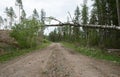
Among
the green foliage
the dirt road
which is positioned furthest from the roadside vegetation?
the dirt road

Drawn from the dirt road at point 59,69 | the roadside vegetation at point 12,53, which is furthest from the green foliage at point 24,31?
the dirt road at point 59,69

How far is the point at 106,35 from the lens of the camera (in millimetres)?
38844

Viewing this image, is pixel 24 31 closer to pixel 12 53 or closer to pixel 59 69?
pixel 12 53

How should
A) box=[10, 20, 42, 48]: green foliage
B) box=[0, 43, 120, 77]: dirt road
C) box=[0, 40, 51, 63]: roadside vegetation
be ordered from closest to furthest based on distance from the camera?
1. box=[0, 43, 120, 77]: dirt road
2. box=[0, 40, 51, 63]: roadside vegetation
3. box=[10, 20, 42, 48]: green foliage

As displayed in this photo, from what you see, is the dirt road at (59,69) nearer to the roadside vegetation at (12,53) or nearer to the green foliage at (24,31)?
the roadside vegetation at (12,53)

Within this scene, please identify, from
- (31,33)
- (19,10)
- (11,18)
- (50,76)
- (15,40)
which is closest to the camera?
(50,76)

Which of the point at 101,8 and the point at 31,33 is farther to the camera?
the point at 31,33

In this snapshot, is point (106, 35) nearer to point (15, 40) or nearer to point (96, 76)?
point (15, 40)

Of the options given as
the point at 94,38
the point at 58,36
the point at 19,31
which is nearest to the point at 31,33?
the point at 19,31

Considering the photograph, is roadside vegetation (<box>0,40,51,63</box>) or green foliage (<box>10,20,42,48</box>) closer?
roadside vegetation (<box>0,40,51,63</box>)

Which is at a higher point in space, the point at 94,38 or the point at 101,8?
the point at 101,8

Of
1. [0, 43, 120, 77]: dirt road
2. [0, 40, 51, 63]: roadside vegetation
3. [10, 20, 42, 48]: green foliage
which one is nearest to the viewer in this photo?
[0, 43, 120, 77]: dirt road

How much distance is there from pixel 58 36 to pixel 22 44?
252ft

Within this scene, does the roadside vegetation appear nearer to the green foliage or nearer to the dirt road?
the green foliage
